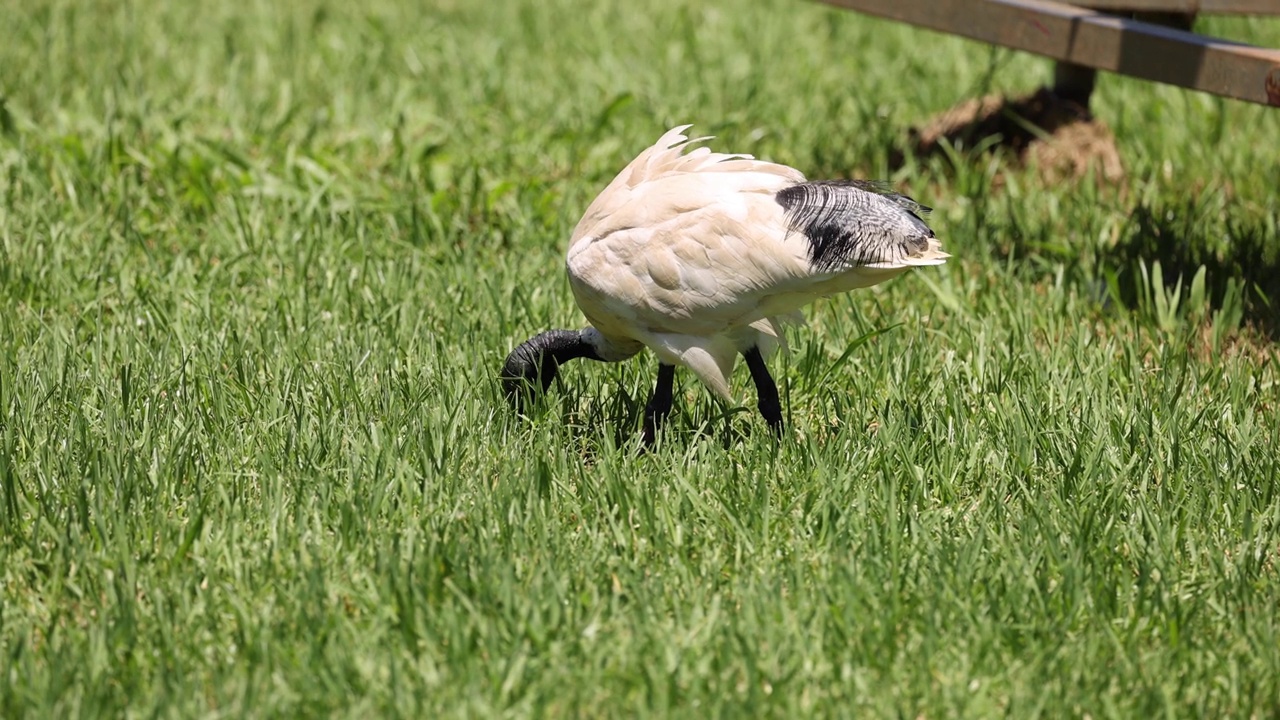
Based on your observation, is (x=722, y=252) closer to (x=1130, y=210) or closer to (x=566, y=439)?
(x=566, y=439)

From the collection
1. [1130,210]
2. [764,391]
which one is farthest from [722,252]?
[1130,210]

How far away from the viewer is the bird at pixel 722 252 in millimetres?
3623

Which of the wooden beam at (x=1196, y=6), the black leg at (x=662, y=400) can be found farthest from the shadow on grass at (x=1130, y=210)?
the black leg at (x=662, y=400)

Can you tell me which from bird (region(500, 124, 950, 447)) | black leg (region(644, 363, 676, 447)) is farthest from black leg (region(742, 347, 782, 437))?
black leg (region(644, 363, 676, 447))

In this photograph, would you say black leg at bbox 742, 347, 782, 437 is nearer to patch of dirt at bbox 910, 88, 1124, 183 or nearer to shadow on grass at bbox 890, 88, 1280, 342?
shadow on grass at bbox 890, 88, 1280, 342

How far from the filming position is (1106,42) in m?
5.01

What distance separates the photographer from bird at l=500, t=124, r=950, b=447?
11.9ft

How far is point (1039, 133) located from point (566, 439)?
318cm

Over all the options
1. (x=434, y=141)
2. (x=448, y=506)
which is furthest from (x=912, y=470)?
(x=434, y=141)

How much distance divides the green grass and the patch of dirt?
15 cm

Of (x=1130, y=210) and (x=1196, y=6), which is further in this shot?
(x=1130, y=210)

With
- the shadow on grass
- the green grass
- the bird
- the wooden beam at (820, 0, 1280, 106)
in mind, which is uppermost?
the wooden beam at (820, 0, 1280, 106)

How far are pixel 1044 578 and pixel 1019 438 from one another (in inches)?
26.9

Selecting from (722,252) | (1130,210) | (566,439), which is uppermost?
(722,252)
